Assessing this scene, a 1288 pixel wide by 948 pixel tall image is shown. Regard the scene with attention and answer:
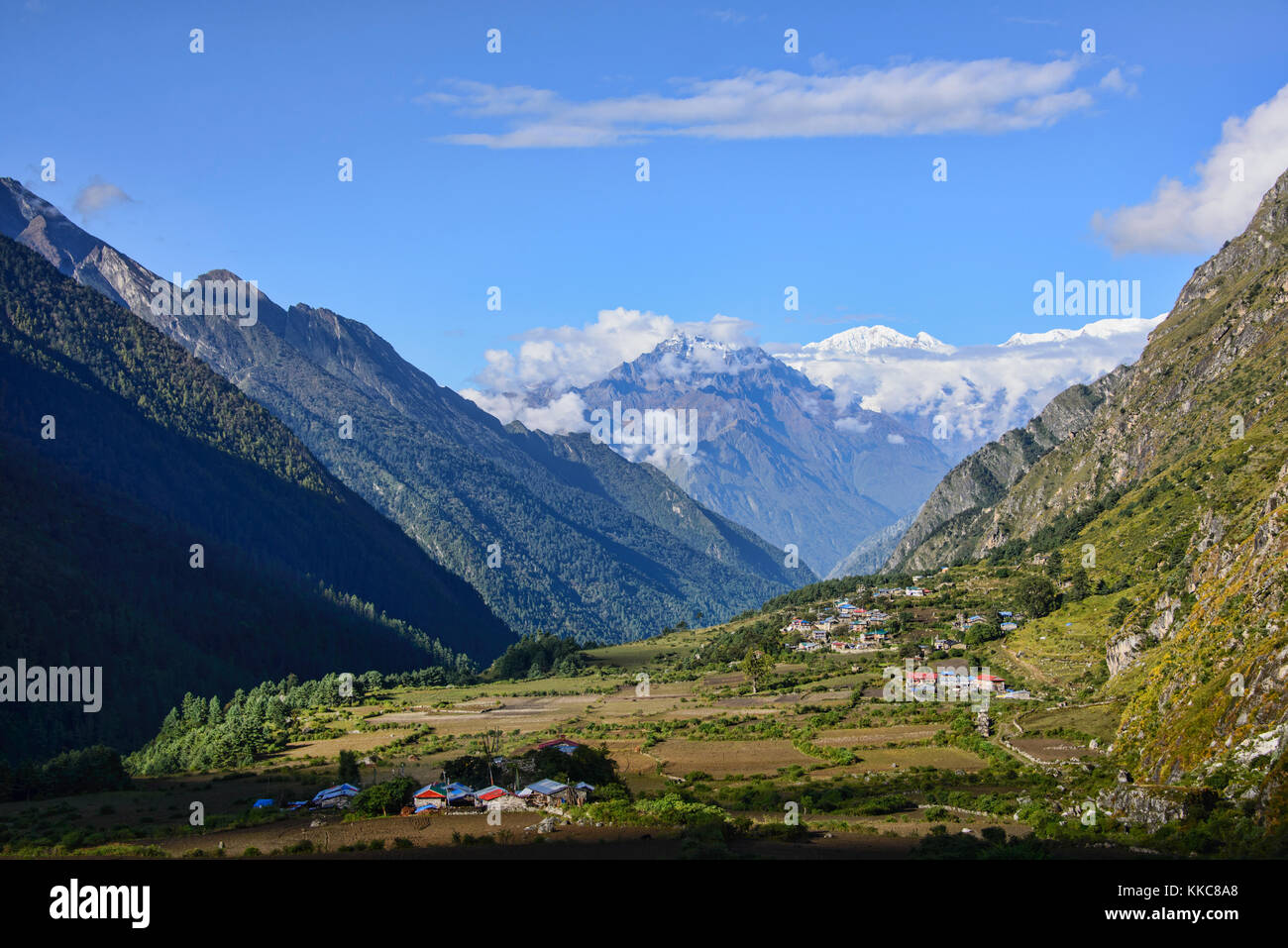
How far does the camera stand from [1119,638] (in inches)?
4289

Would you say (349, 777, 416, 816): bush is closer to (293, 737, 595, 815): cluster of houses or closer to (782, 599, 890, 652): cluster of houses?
(293, 737, 595, 815): cluster of houses

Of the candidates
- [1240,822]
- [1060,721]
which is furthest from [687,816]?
[1060,721]

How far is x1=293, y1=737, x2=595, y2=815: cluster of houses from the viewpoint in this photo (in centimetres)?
7431

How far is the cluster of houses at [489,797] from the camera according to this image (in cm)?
7431

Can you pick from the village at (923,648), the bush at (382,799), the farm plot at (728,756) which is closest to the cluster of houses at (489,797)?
the bush at (382,799)

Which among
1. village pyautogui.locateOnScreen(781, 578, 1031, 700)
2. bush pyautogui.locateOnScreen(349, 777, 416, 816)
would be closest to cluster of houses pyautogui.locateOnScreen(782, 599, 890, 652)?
village pyautogui.locateOnScreen(781, 578, 1031, 700)

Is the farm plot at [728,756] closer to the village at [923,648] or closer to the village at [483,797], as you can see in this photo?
the village at [483,797]

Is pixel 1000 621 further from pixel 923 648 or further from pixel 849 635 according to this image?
pixel 849 635

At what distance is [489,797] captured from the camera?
75.2 meters

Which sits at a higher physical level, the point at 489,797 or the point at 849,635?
the point at 849,635

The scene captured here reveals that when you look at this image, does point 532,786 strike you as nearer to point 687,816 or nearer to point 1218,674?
point 687,816

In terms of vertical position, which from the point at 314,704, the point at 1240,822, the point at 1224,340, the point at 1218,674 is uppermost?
the point at 1224,340

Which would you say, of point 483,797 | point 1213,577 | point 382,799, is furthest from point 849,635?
point 382,799
